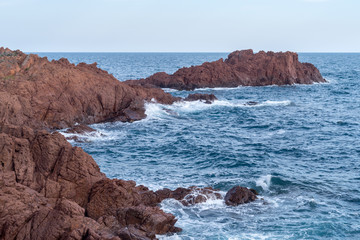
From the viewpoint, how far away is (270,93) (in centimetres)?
7006

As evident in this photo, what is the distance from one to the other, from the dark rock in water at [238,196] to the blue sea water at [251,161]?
1.45 feet

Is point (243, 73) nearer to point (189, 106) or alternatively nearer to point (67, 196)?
point (189, 106)

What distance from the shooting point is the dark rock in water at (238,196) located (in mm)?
21484

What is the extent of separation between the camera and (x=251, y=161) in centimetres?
2955

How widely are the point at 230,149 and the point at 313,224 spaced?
14310mm

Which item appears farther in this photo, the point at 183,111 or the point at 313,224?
the point at 183,111

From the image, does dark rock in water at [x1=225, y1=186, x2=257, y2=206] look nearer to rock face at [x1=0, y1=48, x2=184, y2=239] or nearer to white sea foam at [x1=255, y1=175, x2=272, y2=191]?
white sea foam at [x1=255, y1=175, x2=272, y2=191]

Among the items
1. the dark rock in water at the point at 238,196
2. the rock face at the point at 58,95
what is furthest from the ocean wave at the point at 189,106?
the dark rock in water at the point at 238,196

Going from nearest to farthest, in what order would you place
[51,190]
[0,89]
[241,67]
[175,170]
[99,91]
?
1. [51,190]
2. [175,170]
3. [0,89]
4. [99,91]
5. [241,67]

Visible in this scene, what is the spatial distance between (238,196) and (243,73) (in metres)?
61.3

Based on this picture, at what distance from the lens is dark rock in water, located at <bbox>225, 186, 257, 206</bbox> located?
21.5 meters

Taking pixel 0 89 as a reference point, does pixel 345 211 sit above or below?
below

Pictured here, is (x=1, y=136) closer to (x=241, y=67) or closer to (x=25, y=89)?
Result: (x=25, y=89)

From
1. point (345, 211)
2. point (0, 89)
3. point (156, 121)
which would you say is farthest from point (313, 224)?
point (0, 89)
